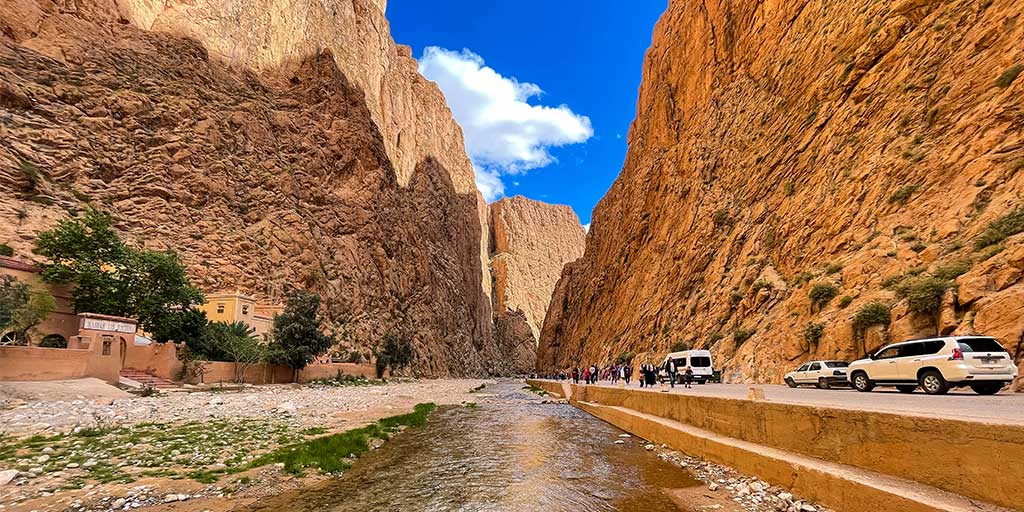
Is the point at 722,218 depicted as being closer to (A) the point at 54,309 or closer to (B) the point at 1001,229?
(B) the point at 1001,229

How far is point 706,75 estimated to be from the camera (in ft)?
150

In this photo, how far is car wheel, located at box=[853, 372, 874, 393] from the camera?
45.7 ft

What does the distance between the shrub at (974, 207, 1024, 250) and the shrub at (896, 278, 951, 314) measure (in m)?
1.88

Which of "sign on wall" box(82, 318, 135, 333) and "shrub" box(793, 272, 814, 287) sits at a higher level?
"shrub" box(793, 272, 814, 287)

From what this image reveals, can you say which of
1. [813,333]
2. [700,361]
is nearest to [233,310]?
[700,361]

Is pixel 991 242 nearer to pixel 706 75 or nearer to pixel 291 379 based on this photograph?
pixel 706 75

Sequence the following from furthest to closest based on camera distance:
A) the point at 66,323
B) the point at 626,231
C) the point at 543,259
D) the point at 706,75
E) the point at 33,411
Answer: the point at 543,259 → the point at 626,231 → the point at 706,75 → the point at 66,323 → the point at 33,411

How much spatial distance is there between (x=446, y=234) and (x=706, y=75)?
64.8m

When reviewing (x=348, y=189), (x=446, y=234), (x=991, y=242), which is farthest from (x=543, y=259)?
(x=991, y=242)

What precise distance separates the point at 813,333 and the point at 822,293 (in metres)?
2.08

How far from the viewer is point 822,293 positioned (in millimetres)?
20516

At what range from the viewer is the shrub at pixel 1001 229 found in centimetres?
1439

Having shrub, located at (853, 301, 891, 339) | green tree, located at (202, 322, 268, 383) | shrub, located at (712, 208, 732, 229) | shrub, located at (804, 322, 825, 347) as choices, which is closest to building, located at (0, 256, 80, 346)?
green tree, located at (202, 322, 268, 383)

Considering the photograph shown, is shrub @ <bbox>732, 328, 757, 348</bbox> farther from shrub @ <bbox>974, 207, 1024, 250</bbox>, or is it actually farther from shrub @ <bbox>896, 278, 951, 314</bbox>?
shrub @ <bbox>974, 207, 1024, 250</bbox>
